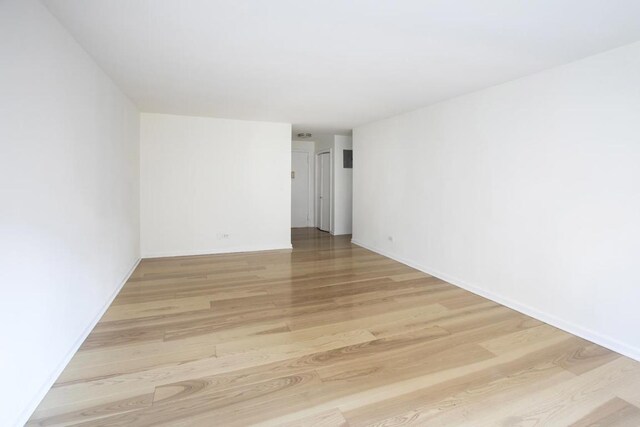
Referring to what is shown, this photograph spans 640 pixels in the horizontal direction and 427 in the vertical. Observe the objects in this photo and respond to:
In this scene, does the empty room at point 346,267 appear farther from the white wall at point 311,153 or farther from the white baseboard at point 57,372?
the white wall at point 311,153

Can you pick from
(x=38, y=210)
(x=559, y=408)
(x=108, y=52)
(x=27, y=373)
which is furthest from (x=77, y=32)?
(x=559, y=408)

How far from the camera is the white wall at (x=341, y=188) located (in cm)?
724

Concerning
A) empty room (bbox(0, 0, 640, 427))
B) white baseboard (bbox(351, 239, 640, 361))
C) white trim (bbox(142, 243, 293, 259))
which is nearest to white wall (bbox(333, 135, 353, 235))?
white trim (bbox(142, 243, 293, 259))

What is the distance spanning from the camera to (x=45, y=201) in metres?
1.90

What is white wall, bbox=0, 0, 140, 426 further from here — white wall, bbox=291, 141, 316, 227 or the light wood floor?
white wall, bbox=291, 141, 316, 227

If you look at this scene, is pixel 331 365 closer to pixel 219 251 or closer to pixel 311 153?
pixel 219 251

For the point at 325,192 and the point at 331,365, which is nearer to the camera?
the point at 331,365

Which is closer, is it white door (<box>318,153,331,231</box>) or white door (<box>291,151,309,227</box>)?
white door (<box>318,153,331,231</box>)

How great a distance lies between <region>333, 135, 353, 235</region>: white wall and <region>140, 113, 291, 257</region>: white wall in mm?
1656

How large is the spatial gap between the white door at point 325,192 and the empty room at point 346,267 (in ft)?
10.2

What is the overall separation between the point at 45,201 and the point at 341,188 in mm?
5855

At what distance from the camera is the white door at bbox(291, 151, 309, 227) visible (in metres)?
8.38

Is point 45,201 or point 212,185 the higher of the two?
point 212,185

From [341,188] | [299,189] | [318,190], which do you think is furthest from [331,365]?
[299,189]
